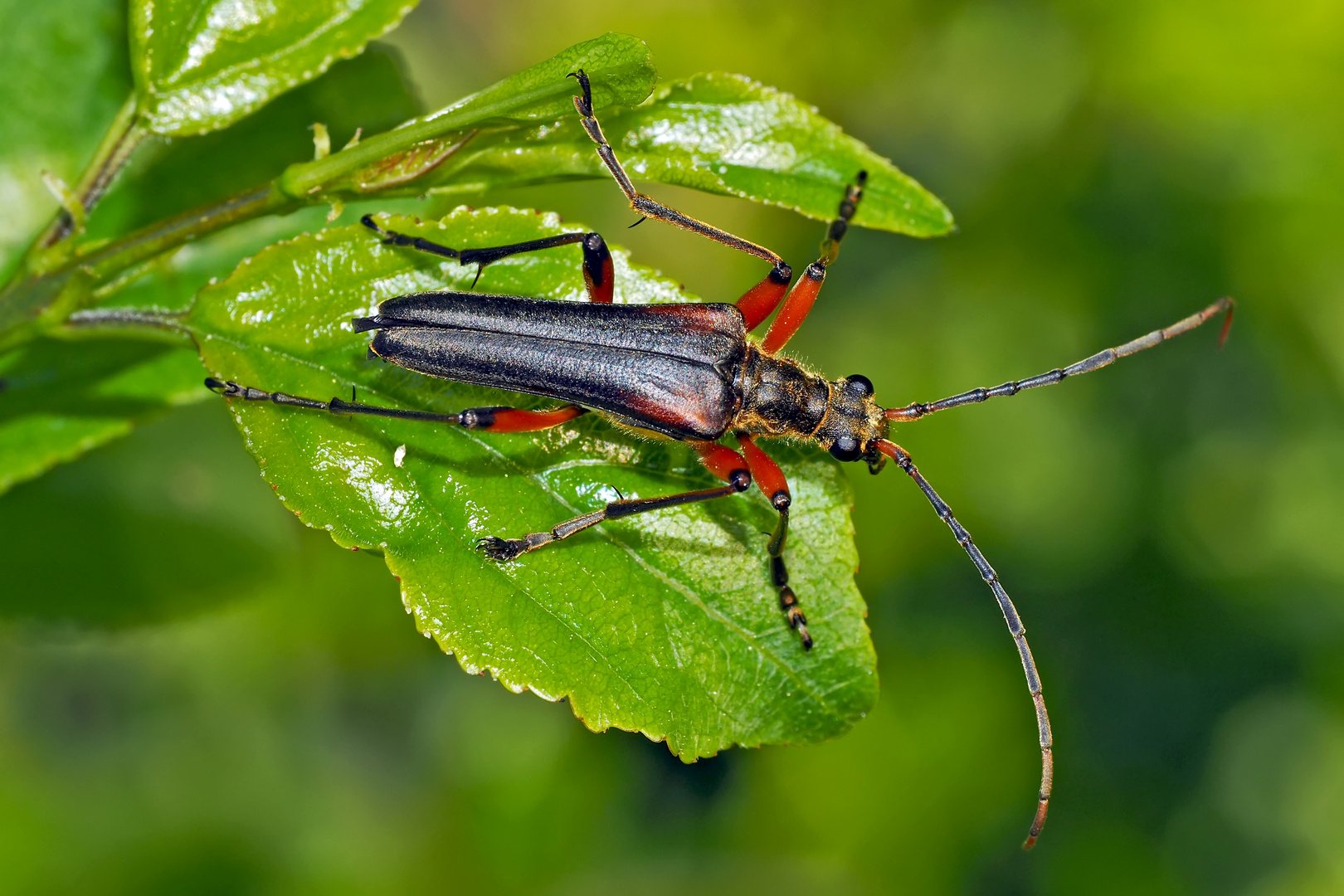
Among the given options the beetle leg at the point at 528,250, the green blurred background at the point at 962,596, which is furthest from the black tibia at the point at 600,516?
the green blurred background at the point at 962,596

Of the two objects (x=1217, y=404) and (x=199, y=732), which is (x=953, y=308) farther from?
(x=199, y=732)

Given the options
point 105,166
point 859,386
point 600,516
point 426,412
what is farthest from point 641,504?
point 105,166

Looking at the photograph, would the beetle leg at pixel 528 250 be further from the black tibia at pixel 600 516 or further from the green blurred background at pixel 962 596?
the green blurred background at pixel 962 596

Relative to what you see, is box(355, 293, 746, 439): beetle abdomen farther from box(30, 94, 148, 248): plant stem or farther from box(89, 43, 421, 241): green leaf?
box(30, 94, 148, 248): plant stem

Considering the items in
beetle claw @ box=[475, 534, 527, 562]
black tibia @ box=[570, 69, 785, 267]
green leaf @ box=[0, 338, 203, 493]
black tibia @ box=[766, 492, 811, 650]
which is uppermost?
black tibia @ box=[570, 69, 785, 267]

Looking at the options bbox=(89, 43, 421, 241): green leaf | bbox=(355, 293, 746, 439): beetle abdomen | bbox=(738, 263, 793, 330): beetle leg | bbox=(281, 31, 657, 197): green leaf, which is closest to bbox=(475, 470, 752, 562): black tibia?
bbox=(355, 293, 746, 439): beetle abdomen

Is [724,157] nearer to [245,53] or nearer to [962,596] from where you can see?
[245,53]

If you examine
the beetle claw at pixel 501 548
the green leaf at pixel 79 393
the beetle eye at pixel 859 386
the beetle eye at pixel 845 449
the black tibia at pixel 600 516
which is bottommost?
the beetle eye at pixel 845 449
